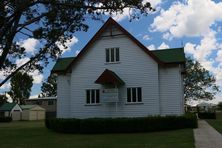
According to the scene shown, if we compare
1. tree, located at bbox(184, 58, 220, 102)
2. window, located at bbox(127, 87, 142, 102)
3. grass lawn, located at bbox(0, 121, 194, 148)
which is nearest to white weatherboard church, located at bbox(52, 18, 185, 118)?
window, located at bbox(127, 87, 142, 102)

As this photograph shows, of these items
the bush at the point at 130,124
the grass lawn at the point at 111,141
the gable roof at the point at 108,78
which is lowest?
the grass lawn at the point at 111,141

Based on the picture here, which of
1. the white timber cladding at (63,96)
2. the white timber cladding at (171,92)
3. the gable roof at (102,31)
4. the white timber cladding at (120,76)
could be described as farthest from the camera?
the white timber cladding at (63,96)

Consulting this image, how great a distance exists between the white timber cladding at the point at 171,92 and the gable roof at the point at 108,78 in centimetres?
351

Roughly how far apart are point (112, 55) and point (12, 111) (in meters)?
57.7

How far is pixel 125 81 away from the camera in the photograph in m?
30.3

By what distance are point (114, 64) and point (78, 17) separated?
15153mm

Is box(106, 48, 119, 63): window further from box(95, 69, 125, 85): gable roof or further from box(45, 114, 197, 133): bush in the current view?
box(45, 114, 197, 133): bush

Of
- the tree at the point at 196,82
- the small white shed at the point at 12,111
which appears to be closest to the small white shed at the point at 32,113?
the small white shed at the point at 12,111

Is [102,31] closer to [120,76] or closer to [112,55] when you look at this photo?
[112,55]

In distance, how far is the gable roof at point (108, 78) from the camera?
96.4ft

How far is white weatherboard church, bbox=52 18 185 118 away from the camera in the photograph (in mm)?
29531

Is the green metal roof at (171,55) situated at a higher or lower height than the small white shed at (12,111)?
higher

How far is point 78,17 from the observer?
15961mm

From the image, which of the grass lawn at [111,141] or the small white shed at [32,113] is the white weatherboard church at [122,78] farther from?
the small white shed at [32,113]
